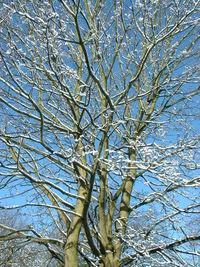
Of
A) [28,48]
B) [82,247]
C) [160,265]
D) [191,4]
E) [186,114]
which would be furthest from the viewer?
[186,114]

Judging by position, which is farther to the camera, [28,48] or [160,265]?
[160,265]

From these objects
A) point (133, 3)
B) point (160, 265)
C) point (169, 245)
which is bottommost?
point (160, 265)

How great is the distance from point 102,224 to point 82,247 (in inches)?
37.0

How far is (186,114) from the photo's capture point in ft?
20.3

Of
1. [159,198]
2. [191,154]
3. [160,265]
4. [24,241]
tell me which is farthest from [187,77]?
[24,241]

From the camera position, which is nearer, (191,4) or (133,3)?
(191,4)

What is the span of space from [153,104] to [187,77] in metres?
0.83

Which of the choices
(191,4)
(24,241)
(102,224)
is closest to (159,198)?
(102,224)

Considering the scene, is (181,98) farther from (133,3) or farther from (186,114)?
(133,3)

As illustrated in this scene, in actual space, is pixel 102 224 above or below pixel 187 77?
below

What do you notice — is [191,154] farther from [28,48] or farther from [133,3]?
[28,48]

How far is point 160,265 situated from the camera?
192 inches

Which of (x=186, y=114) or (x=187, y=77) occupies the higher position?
(x=187, y=77)

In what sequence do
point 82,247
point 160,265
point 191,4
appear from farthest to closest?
point 82,247, point 160,265, point 191,4
